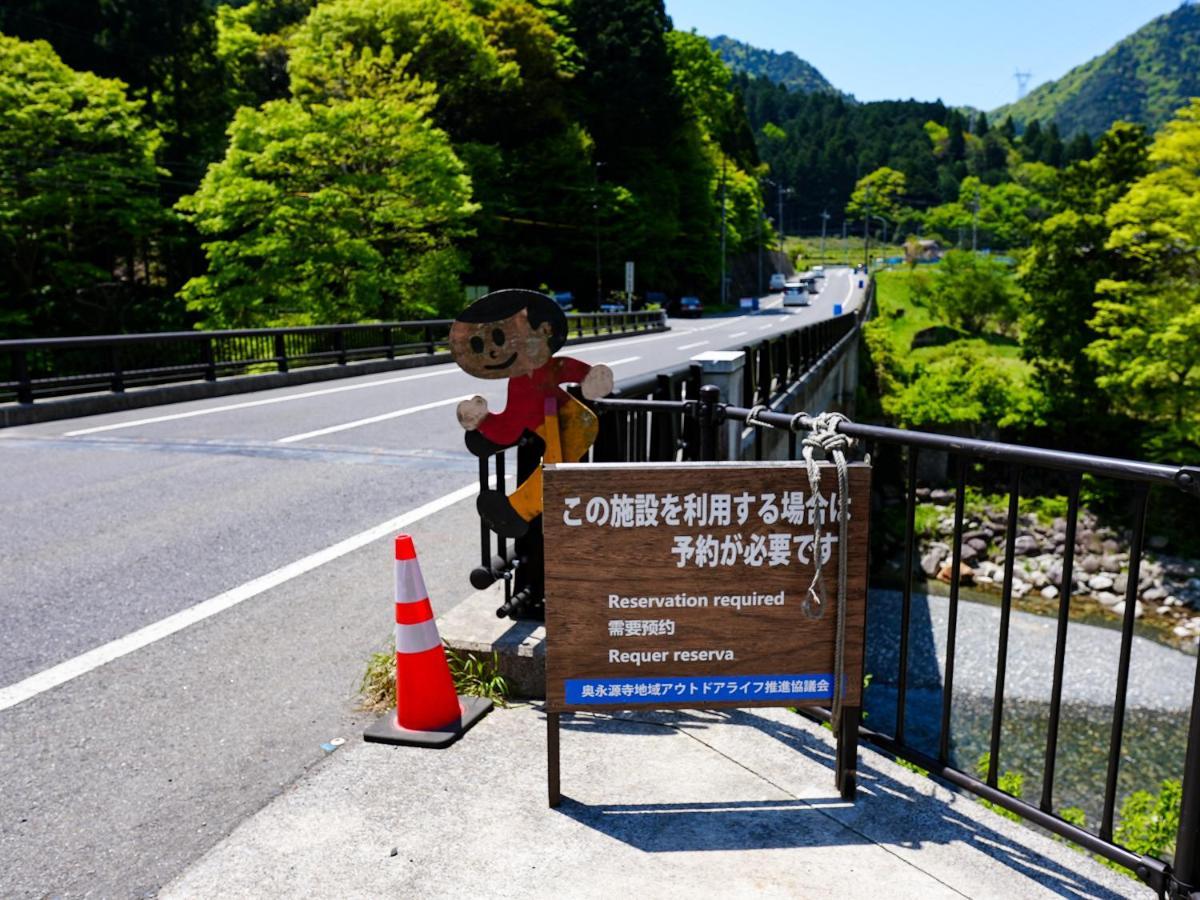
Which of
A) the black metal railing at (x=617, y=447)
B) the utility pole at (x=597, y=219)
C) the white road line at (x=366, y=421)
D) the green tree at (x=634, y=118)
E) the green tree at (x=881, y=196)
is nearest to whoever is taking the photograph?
the black metal railing at (x=617, y=447)

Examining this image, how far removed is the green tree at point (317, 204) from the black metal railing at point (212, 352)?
68.7 inches

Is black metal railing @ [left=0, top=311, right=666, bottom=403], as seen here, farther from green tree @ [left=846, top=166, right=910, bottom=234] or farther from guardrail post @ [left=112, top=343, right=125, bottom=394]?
green tree @ [left=846, top=166, right=910, bottom=234]

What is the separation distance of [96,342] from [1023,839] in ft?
45.5

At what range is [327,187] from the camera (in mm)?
27250

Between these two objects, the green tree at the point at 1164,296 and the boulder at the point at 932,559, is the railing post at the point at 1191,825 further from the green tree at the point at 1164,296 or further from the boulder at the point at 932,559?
the green tree at the point at 1164,296

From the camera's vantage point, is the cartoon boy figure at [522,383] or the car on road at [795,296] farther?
the car on road at [795,296]

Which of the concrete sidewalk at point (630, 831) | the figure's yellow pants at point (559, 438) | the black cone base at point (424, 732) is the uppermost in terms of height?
the figure's yellow pants at point (559, 438)

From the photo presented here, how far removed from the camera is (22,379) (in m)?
12.3

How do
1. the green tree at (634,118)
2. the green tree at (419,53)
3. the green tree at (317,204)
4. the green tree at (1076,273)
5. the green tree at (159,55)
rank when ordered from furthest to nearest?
1. the green tree at (634,118)
2. the green tree at (159,55)
3. the green tree at (1076,273)
4. the green tree at (419,53)
5. the green tree at (317,204)

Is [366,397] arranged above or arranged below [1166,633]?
→ above

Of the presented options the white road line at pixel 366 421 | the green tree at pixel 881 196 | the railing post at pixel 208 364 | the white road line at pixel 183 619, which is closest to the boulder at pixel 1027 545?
the white road line at pixel 366 421

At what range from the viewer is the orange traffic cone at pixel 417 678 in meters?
3.51

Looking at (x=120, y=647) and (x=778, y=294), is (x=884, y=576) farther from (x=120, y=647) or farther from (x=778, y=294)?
(x=778, y=294)

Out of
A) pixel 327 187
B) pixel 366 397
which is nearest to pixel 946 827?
pixel 366 397
